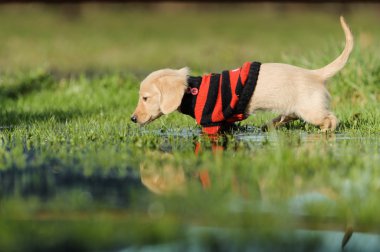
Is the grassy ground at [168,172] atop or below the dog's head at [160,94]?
below

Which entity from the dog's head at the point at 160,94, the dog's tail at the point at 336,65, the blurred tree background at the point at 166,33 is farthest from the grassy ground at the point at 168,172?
the blurred tree background at the point at 166,33

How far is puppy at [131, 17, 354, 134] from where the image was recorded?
259 inches

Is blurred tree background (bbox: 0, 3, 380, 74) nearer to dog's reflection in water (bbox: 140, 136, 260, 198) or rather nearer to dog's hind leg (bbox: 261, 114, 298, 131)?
dog's hind leg (bbox: 261, 114, 298, 131)

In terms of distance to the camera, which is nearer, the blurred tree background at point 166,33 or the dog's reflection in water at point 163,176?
the dog's reflection in water at point 163,176

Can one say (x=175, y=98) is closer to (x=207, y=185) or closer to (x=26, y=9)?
(x=207, y=185)

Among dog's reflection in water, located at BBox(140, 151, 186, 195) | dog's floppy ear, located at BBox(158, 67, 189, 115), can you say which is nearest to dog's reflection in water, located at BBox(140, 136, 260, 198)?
dog's reflection in water, located at BBox(140, 151, 186, 195)

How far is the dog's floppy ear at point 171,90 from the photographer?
6.67 metres

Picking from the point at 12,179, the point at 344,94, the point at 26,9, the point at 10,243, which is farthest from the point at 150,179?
the point at 26,9

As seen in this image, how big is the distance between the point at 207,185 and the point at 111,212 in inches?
29.1

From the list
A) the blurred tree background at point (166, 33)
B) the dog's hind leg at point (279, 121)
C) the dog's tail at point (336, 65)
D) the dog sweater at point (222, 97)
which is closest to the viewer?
the dog sweater at point (222, 97)

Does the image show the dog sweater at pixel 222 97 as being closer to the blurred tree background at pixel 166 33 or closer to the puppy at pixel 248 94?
the puppy at pixel 248 94

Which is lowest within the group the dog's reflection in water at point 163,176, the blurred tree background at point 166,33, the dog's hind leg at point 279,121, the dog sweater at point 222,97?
the dog's reflection in water at point 163,176

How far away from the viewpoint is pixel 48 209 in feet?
12.6

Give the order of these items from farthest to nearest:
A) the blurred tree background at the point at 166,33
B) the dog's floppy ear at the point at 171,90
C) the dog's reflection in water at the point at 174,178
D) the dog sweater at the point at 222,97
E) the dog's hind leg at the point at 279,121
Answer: the blurred tree background at the point at 166,33, the dog's hind leg at the point at 279,121, the dog's floppy ear at the point at 171,90, the dog sweater at the point at 222,97, the dog's reflection in water at the point at 174,178
